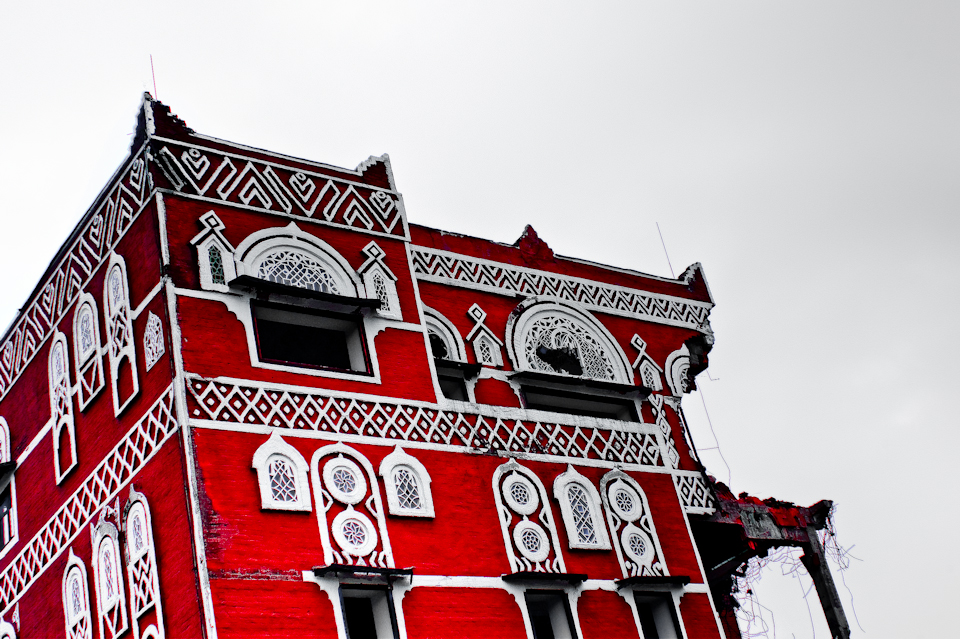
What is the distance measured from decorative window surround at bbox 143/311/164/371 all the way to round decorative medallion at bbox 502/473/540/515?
5.96m

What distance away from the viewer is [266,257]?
22.7m

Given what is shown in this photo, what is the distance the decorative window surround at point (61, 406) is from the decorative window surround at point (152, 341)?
2516mm

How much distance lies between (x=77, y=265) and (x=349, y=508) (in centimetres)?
731

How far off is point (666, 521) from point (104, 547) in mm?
9569

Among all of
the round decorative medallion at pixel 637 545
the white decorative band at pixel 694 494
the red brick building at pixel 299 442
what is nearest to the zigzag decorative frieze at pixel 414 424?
the red brick building at pixel 299 442

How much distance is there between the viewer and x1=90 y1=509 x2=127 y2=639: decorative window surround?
66.4ft

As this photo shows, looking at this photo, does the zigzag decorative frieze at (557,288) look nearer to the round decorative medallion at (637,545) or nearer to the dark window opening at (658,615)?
the round decorative medallion at (637,545)

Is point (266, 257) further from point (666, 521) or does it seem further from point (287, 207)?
point (666, 521)

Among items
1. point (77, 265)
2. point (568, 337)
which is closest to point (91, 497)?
point (77, 265)

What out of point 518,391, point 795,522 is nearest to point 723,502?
point 795,522

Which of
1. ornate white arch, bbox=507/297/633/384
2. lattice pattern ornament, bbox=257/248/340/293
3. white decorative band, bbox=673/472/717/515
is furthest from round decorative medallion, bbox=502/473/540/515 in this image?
white decorative band, bbox=673/472/717/515

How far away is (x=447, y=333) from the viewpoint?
2611 centimetres

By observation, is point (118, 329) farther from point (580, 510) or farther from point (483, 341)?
point (580, 510)

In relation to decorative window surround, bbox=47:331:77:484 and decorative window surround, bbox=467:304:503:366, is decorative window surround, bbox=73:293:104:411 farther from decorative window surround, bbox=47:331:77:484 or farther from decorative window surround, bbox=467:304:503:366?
decorative window surround, bbox=467:304:503:366
